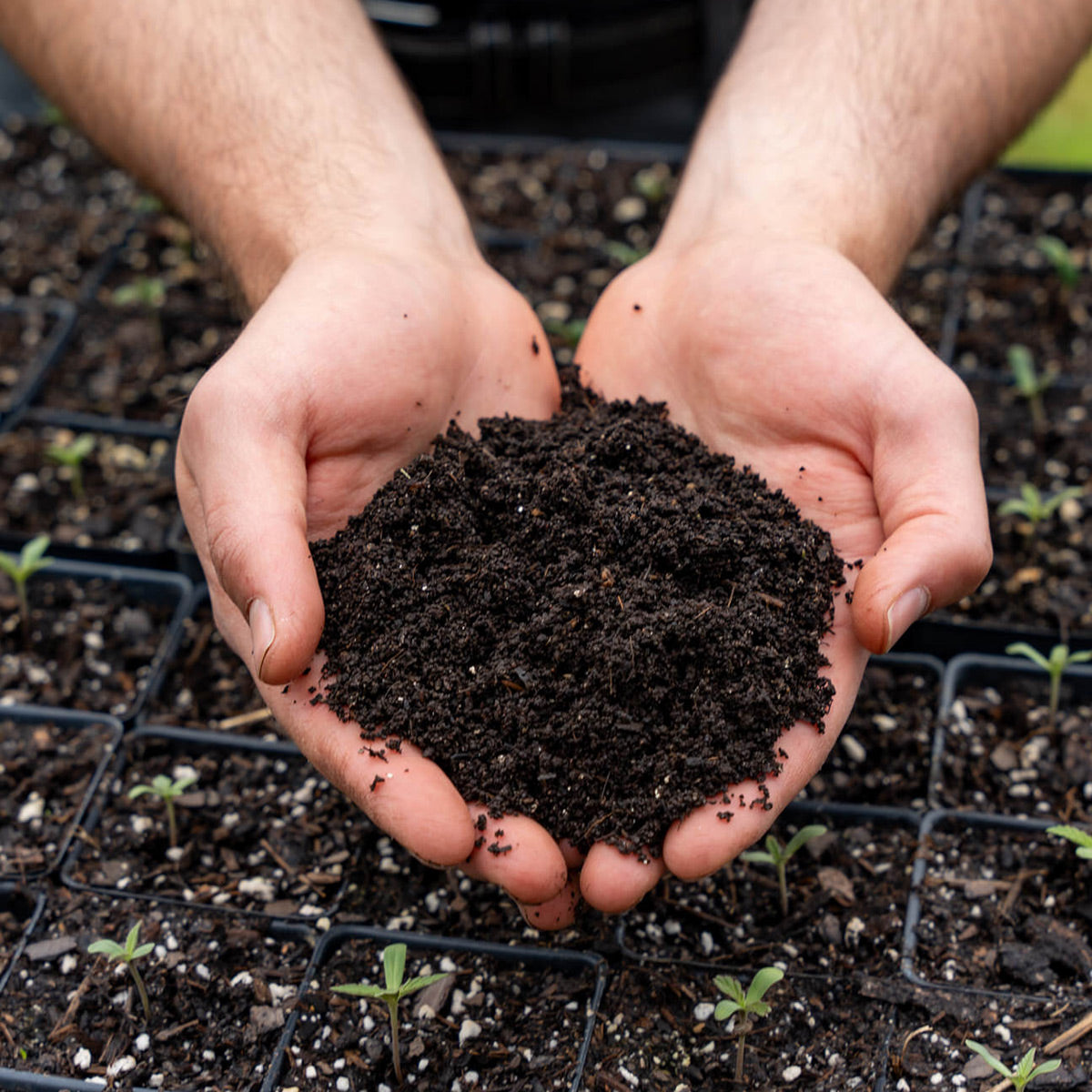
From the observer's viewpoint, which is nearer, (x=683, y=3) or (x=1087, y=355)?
(x=1087, y=355)

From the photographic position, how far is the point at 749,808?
1742mm

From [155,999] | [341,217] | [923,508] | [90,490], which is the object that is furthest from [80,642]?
[923,508]

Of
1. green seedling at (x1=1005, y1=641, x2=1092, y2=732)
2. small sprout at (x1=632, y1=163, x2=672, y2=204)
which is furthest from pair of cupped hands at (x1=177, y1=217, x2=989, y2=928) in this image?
small sprout at (x1=632, y1=163, x2=672, y2=204)

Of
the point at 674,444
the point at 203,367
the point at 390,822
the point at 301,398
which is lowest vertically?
the point at 203,367

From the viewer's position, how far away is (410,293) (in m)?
2.20

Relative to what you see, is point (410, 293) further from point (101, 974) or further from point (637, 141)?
point (637, 141)

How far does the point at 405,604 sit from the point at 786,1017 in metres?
0.91

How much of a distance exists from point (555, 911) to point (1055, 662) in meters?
1.13

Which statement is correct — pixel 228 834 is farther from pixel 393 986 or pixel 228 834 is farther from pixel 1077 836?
pixel 1077 836

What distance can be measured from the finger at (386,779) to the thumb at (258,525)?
9 centimetres

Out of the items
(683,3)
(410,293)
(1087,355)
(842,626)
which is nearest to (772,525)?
(842,626)

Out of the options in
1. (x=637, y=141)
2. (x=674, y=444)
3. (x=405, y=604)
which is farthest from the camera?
(x=637, y=141)

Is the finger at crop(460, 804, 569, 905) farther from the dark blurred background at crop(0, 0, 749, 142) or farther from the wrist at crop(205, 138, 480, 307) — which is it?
the dark blurred background at crop(0, 0, 749, 142)

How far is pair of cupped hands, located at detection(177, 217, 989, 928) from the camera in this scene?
5.66 ft
